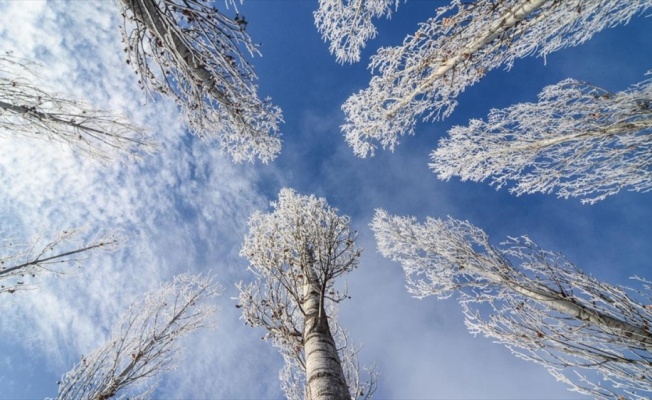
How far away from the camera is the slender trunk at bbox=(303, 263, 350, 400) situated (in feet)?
10.5

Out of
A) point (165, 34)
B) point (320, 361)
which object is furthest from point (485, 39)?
point (320, 361)

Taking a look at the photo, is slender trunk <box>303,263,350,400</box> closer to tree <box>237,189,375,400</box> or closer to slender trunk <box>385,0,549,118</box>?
tree <box>237,189,375,400</box>

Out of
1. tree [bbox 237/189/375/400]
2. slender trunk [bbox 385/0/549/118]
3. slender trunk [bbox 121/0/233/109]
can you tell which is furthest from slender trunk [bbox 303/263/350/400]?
slender trunk [bbox 385/0/549/118]

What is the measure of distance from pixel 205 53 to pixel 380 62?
3.11 meters

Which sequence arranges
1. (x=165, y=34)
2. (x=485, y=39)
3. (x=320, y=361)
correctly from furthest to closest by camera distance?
(x=485, y=39)
(x=320, y=361)
(x=165, y=34)

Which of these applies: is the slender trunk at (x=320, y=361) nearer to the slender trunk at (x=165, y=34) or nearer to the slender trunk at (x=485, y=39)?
the slender trunk at (x=165, y=34)

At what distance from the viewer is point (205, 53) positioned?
10.8ft

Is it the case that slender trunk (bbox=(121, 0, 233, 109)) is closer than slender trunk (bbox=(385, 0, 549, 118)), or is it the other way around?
slender trunk (bbox=(121, 0, 233, 109))

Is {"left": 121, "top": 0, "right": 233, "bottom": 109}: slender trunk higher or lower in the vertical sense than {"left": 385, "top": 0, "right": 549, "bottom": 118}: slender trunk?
lower

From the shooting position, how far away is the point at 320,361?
11.6 feet

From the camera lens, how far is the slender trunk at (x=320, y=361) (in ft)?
10.5

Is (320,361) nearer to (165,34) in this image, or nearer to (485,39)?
(165,34)

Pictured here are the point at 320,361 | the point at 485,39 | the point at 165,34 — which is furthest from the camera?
the point at 485,39

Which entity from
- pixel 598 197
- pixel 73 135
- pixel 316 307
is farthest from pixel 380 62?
pixel 73 135
